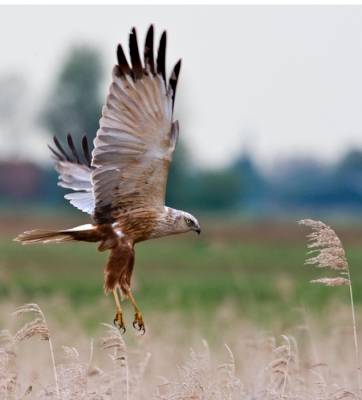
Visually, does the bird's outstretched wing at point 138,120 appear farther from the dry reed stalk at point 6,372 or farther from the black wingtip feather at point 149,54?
the dry reed stalk at point 6,372

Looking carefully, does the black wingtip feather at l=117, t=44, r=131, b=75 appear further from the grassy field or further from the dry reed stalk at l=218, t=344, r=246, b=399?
the dry reed stalk at l=218, t=344, r=246, b=399

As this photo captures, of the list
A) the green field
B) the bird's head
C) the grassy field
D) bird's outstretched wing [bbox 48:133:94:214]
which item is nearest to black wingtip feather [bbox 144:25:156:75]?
the bird's head

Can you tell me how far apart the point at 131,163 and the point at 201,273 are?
17408 millimetres

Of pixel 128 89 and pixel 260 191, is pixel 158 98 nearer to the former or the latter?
pixel 128 89

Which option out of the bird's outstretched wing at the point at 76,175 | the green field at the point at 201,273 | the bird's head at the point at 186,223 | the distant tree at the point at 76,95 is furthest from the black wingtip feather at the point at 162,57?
the distant tree at the point at 76,95

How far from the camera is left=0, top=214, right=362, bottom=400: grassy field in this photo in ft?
14.4

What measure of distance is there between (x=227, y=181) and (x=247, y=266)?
34228mm

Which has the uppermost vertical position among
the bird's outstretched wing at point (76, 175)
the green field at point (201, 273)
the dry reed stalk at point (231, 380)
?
the bird's outstretched wing at point (76, 175)

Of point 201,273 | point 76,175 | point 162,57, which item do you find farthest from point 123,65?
point 201,273

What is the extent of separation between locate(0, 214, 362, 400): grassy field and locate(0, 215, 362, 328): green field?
44mm

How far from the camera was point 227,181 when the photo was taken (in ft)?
191

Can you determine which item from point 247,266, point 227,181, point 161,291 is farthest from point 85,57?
point 161,291

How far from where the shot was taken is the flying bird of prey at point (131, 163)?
16.7 feet

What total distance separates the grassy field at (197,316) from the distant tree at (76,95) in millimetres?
15753
